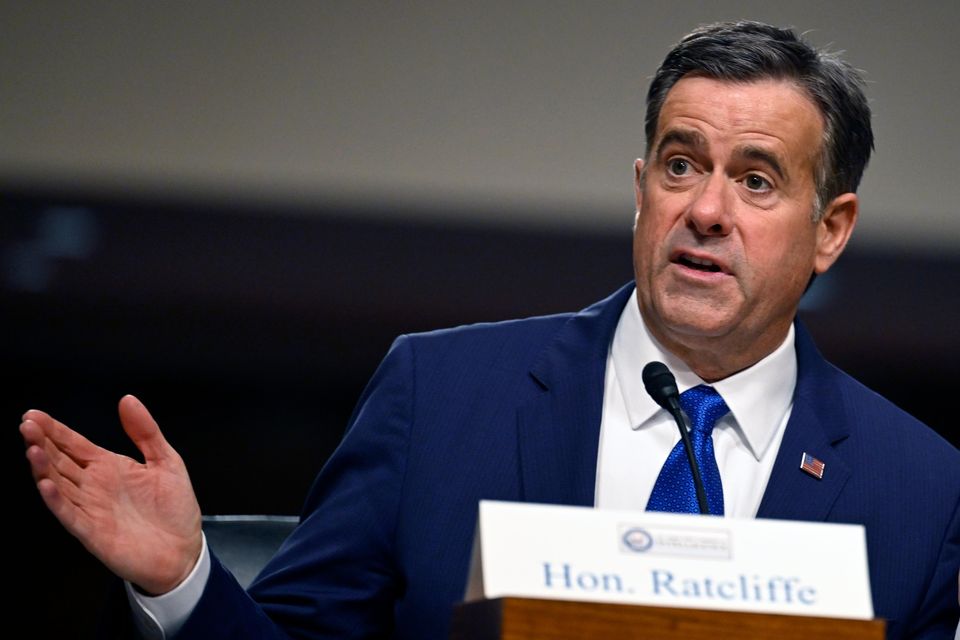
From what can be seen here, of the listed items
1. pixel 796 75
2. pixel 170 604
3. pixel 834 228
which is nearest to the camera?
Result: pixel 170 604

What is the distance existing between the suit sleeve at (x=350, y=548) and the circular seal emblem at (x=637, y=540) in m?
0.65

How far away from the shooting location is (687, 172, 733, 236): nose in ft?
6.90

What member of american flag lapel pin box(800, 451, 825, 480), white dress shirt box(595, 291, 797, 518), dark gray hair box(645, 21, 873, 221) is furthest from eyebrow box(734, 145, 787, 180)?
american flag lapel pin box(800, 451, 825, 480)

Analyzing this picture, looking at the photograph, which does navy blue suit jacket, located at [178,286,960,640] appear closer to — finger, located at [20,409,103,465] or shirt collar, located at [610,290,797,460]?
shirt collar, located at [610,290,797,460]

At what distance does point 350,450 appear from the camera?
2094mm

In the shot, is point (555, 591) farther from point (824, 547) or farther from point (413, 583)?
point (413, 583)

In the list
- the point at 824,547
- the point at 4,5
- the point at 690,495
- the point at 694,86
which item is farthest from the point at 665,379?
the point at 4,5

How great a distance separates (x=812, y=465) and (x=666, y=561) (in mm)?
814

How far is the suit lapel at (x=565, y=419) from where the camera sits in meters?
2.05

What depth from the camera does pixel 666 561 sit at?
138cm

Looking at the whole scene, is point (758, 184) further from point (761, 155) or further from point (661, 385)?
point (661, 385)

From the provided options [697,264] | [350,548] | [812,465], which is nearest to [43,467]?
[350,548]

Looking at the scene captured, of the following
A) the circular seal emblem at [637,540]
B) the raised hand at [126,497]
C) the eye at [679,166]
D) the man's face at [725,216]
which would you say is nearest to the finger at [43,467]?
→ the raised hand at [126,497]

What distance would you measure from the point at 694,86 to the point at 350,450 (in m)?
0.80
